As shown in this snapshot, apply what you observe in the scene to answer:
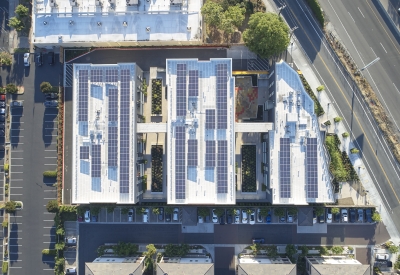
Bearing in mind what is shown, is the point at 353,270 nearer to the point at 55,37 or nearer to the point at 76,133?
the point at 76,133

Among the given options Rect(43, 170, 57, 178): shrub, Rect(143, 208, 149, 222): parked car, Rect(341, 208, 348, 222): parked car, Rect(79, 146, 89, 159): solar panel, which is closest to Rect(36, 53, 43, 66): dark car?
Rect(79, 146, 89, 159): solar panel

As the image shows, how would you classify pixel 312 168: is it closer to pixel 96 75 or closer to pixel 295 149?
pixel 295 149

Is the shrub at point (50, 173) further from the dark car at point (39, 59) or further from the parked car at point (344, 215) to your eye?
the parked car at point (344, 215)

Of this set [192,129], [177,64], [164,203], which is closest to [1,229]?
[164,203]

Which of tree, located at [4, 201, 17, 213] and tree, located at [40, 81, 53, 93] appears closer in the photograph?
tree, located at [4, 201, 17, 213]

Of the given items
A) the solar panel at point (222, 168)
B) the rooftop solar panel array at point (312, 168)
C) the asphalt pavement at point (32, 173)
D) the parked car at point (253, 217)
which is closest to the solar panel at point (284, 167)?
the rooftop solar panel array at point (312, 168)

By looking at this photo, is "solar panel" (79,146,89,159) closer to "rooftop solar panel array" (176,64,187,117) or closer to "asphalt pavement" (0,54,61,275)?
"asphalt pavement" (0,54,61,275)
